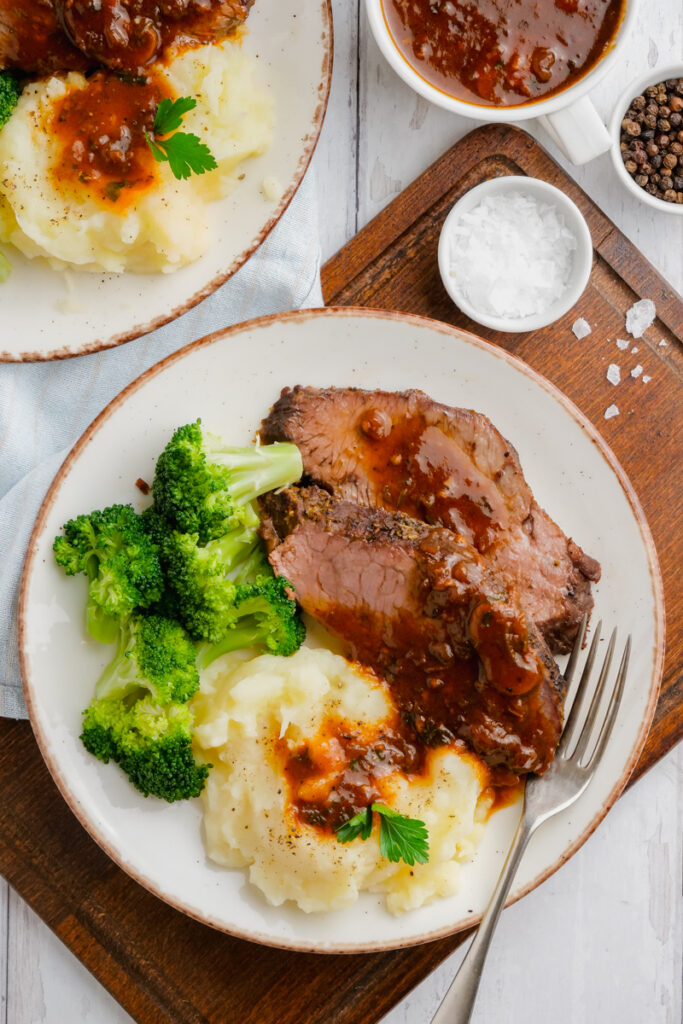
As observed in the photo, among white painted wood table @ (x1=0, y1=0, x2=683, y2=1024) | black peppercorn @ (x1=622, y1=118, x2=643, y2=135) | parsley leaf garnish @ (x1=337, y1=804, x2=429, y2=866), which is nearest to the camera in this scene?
parsley leaf garnish @ (x1=337, y1=804, x2=429, y2=866)

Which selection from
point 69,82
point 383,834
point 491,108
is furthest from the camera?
point 491,108

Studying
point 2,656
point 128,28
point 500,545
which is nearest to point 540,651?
point 500,545

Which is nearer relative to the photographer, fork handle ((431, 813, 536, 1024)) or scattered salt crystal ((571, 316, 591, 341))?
fork handle ((431, 813, 536, 1024))

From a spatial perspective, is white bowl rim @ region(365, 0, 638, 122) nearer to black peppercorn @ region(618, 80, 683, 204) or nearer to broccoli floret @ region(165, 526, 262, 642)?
black peppercorn @ region(618, 80, 683, 204)

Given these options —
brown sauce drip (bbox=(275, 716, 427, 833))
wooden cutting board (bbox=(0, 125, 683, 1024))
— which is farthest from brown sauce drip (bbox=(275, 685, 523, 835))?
wooden cutting board (bbox=(0, 125, 683, 1024))

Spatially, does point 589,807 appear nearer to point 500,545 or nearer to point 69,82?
point 500,545

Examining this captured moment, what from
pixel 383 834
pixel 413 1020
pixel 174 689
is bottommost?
pixel 413 1020
